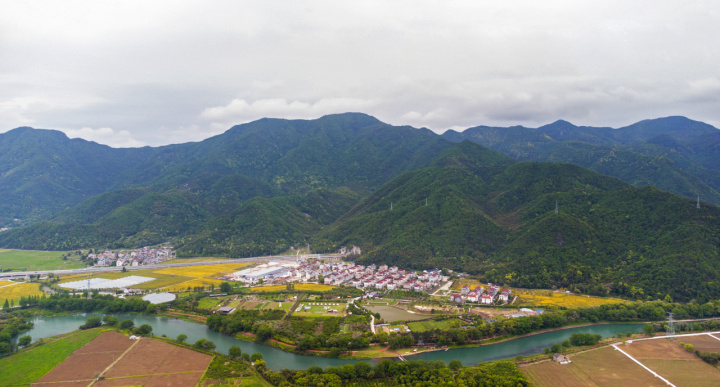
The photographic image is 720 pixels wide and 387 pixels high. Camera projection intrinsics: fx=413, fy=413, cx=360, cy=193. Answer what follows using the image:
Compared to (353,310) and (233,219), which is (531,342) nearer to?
(353,310)

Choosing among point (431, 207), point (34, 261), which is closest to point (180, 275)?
point (34, 261)

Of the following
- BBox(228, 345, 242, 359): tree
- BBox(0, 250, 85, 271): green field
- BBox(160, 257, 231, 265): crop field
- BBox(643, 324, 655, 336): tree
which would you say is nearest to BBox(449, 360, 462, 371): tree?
BBox(228, 345, 242, 359): tree

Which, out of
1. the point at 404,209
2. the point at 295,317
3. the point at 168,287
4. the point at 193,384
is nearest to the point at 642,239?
the point at 404,209

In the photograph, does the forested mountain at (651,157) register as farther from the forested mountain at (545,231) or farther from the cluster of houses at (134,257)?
the cluster of houses at (134,257)

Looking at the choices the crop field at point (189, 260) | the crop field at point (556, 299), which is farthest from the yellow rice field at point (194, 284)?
the crop field at point (556, 299)

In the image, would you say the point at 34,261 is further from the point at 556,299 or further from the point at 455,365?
the point at 556,299

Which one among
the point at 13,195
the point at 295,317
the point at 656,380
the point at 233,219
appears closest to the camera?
the point at 656,380
